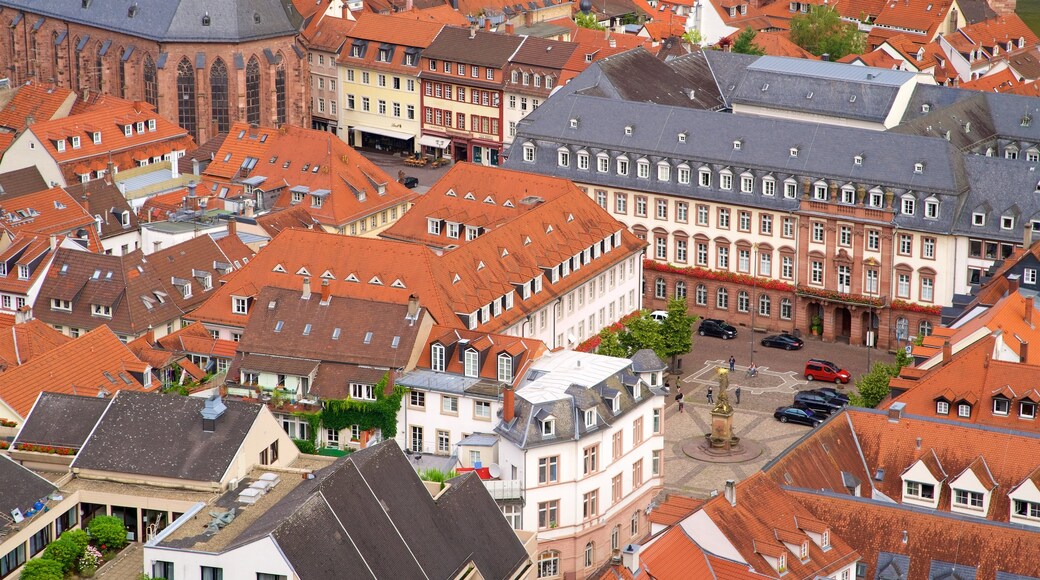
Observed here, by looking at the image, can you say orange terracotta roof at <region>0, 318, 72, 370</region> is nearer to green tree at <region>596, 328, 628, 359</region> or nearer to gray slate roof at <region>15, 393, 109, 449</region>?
gray slate roof at <region>15, 393, 109, 449</region>

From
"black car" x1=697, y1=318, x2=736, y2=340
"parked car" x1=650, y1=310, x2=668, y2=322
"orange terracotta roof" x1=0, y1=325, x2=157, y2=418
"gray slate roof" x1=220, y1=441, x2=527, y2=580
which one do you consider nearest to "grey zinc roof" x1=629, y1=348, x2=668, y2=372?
"gray slate roof" x1=220, y1=441, x2=527, y2=580

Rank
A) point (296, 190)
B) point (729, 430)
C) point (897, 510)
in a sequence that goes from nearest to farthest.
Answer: point (897, 510) → point (729, 430) → point (296, 190)

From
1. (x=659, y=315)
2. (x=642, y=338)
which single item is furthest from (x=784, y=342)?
(x=642, y=338)

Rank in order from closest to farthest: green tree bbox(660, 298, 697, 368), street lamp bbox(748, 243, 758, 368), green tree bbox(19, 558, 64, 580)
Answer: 1. green tree bbox(19, 558, 64, 580)
2. green tree bbox(660, 298, 697, 368)
3. street lamp bbox(748, 243, 758, 368)

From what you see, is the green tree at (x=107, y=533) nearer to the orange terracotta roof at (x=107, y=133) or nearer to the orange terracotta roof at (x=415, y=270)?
the orange terracotta roof at (x=415, y=270)

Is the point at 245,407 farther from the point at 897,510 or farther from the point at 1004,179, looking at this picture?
the point at 1004,179

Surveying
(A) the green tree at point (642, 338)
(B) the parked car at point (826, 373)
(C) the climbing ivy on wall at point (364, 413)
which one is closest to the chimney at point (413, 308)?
(C) the climbing ivy on wall at point (364, 413)

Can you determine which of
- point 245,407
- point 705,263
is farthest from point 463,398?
point 705,263
